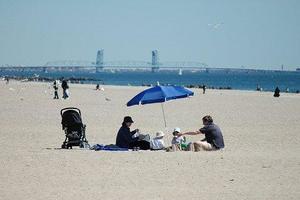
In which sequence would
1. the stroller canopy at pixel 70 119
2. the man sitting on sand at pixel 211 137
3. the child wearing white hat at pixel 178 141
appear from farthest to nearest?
the stroller canopy at pixel 70 119
the child wearing white hat at pixel 178 141
the man sitting on sand at pixel 211 137

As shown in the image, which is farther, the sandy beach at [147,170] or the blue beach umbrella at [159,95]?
the blue beach umbrella at [159,95]

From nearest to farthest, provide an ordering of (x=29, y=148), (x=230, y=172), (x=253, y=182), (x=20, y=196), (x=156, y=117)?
(x=20, y=196)
(x=253, y=182)
(x=230, y=172)
(x=29, y=148)
(x=156, y=117)

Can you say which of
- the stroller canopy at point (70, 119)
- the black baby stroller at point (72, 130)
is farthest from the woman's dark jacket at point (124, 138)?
the stroller canopy at point (70, 119)

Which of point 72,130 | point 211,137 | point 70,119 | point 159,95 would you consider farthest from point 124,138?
point 211,137

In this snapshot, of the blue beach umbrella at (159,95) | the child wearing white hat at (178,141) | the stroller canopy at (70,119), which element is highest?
the blue beach umbrella at (159,95)

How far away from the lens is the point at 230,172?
950 cm

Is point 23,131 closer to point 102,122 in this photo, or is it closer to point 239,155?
point 102,122

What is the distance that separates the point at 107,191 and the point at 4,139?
23.1 feet

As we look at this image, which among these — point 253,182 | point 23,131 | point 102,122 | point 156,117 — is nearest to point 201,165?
point 253,182

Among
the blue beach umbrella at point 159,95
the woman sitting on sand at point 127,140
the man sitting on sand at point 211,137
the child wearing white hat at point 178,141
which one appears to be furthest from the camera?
the blue beach umbrella at point 159,95

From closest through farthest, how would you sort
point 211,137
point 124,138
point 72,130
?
point 211,137
point 124,138
point 72,130

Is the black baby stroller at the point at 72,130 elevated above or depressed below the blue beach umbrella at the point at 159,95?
below

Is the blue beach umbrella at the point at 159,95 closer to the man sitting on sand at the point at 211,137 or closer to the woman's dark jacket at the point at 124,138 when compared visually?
the woman's dark jacket at the point at 124,138

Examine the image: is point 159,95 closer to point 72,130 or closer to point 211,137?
point 211,137
